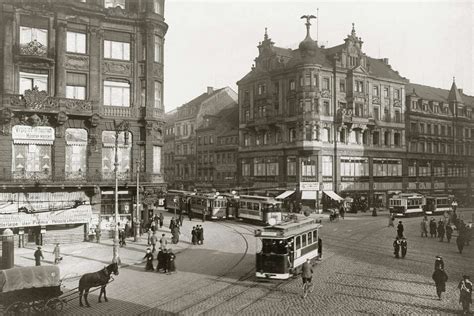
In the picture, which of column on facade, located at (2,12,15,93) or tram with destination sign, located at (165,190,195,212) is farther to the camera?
tram with destination sign, located at (165,190,195,212)

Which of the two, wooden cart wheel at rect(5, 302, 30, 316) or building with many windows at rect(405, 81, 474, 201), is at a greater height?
building with many windows at rect(405, 81, 474, 201)

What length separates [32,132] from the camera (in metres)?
33.2

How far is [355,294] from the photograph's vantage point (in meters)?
18.7

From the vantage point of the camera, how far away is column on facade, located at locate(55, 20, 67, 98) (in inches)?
1341

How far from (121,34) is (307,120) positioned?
30174mm

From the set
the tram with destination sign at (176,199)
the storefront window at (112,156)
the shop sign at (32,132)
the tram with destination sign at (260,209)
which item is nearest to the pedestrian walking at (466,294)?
the storefront window at (112,156)

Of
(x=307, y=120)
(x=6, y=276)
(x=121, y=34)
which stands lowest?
(x=6, y=276)

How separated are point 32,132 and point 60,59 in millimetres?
5807

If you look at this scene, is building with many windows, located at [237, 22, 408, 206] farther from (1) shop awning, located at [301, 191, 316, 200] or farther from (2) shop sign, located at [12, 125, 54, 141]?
(2) shop sign, located at [12, 125, 54, 141]

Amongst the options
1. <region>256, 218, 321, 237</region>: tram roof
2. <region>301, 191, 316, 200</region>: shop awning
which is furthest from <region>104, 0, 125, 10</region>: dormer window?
<region>301, 191, 316, 200</region>: shop awning

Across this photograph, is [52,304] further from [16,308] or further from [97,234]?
[97,234]

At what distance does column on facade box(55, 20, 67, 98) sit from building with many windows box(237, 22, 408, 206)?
112 feet

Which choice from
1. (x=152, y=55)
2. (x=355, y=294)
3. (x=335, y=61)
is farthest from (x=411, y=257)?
(x=335, y=61)

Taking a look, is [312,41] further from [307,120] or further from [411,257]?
[411,257]
